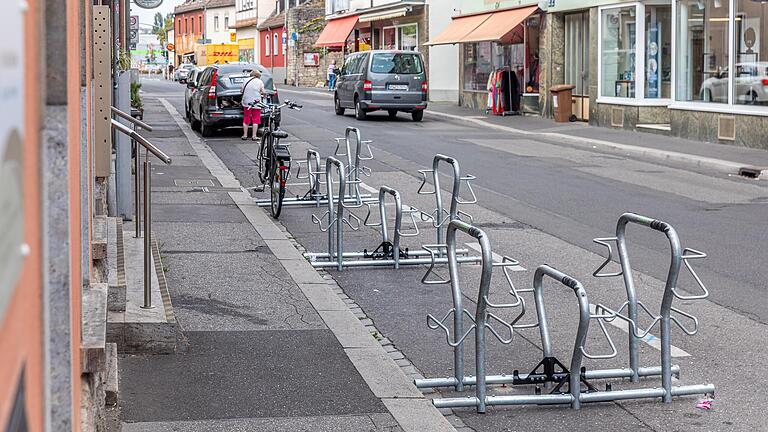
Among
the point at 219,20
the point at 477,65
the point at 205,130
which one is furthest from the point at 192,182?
the point at 219,20

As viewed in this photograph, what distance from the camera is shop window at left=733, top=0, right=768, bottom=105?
21828 mm

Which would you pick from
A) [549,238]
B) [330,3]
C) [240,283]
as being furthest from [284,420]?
[330,3]

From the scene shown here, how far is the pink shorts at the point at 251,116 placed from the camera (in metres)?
24.5

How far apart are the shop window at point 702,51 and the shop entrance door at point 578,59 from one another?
5.72 meters

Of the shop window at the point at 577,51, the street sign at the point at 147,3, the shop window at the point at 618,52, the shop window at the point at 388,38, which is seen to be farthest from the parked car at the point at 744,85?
the shop window at the point at 388,38

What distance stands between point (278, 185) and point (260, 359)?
629 centimetres

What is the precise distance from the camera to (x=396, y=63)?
32.7m

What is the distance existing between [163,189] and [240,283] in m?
7.29

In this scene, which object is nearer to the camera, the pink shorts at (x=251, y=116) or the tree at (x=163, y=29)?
the pink shorts at (x=251, y=116)

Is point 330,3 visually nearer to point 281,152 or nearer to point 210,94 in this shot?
point 210,94

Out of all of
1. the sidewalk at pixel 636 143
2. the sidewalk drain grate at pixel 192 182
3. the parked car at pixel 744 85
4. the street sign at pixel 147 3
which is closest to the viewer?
the sidewalk drain grate at pixel 192 182

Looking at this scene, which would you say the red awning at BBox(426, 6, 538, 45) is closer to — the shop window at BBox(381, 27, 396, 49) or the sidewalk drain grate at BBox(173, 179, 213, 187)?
the shop window at BBox(381, 27, 396, 49)

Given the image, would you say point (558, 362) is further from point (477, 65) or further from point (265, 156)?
point (477, 65)

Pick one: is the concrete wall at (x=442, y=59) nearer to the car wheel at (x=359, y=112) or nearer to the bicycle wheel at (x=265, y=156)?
the car wheel at (x=359, y=112)
